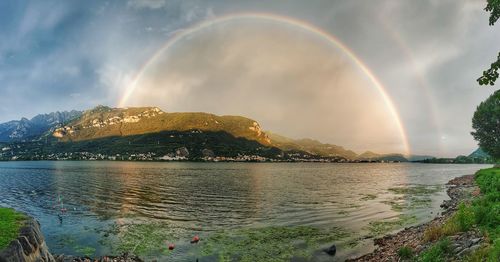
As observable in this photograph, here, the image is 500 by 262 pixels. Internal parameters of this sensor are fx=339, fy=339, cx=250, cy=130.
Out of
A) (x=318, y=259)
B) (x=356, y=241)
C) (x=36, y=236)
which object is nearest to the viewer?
(x=36, y=236)

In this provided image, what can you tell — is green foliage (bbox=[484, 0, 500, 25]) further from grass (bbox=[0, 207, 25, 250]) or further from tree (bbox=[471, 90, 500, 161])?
tree (bbox=[471, 90, 500, 161])

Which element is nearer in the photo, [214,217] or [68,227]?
[68,227]

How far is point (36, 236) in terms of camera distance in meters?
22.3

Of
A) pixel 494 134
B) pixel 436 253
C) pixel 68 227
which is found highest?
pixel 494 134

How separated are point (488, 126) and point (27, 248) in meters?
139

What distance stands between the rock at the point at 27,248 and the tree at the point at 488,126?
426 ft

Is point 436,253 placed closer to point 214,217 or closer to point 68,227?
point 214,217

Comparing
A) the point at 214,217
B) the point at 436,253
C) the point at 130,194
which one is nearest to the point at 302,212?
the point at 214,217

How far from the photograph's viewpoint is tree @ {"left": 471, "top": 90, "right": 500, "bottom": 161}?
11462 centimetres

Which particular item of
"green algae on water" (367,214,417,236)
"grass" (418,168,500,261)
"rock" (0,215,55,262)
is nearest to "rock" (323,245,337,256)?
"green algae on water" (367,214,417,236)

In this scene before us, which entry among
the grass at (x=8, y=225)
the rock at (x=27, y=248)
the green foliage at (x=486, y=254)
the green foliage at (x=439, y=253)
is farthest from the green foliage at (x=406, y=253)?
the grass at (x=8, y=225)

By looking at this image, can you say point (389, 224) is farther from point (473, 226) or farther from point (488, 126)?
point (488, 126)

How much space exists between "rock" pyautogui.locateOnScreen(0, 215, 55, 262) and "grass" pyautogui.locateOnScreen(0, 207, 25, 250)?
27 cm

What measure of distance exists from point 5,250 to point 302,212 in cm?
4620
